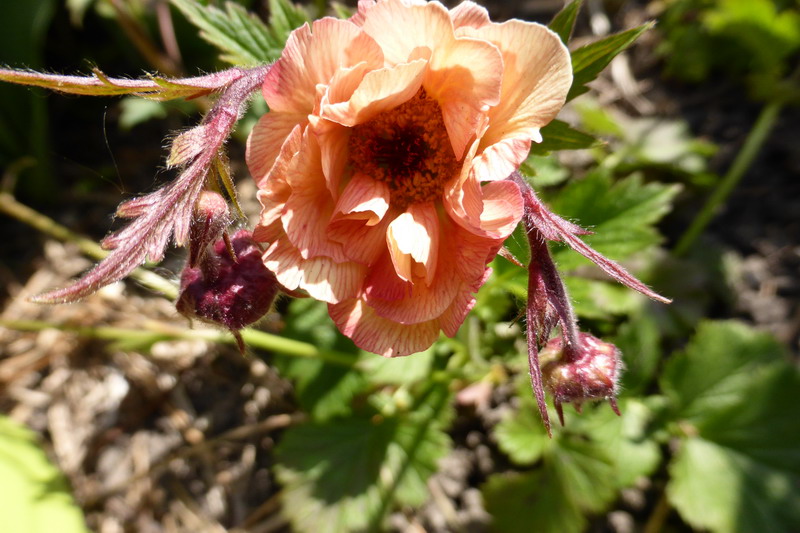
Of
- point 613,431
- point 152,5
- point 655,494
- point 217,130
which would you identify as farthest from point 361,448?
point 152,5

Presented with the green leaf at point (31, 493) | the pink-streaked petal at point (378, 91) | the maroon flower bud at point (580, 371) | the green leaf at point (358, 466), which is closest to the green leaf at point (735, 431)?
the green leaf at point (358, 466)

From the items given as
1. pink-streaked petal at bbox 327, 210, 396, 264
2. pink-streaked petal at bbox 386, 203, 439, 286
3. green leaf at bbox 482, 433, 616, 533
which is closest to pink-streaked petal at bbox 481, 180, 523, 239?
pink-streaked petal at bbox 386, 203, 439, 286

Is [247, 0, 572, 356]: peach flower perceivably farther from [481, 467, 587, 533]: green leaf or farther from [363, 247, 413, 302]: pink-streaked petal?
[481, 467, 587, 533]: green leaf

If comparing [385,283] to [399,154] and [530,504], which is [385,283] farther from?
[530,504]

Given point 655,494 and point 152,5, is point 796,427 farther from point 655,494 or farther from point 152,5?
point 152,5

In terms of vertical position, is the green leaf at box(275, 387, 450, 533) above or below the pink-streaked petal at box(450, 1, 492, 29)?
below

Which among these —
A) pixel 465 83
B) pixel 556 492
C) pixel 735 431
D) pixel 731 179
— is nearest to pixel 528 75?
pixel 465 83

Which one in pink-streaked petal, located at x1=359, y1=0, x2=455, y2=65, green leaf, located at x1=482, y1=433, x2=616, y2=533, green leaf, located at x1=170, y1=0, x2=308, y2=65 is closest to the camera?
pink-streaked petal, located at x1=359, y1=0, x2=455, y2=65
